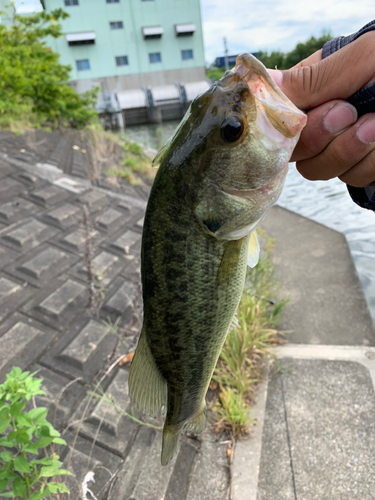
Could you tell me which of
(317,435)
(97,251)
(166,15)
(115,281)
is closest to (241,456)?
(317,435)

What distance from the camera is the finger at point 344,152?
1273 mm

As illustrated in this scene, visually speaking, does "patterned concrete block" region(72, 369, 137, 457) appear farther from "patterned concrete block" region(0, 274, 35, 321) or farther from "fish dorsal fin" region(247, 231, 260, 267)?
"fish dorsal fin" region(247, 231, 260, 267)

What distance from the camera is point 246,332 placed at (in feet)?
12.7

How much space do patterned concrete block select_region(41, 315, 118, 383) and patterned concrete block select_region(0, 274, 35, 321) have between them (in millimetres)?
736

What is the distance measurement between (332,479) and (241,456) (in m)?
0.79

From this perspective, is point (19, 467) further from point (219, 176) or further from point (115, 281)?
point (115, 281)

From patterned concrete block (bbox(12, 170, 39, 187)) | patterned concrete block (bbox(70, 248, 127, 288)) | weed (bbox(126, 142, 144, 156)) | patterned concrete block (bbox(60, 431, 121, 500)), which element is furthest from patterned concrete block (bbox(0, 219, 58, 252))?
weed (bbox(126, 142, 144, 156))

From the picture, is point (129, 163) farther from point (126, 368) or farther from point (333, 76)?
point (333, 76)

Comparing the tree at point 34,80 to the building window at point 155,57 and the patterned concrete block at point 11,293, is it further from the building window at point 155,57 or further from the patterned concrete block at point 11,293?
the building window at point 155,57

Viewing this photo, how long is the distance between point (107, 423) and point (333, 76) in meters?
3.31

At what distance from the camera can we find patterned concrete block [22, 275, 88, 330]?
414cm

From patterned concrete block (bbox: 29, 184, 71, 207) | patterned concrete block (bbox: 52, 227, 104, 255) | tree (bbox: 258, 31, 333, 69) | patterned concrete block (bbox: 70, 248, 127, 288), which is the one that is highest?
tree (bbox: 258, 31, 333, 69)

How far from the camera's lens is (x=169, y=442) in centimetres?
149

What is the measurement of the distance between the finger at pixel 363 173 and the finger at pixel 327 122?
19cm
